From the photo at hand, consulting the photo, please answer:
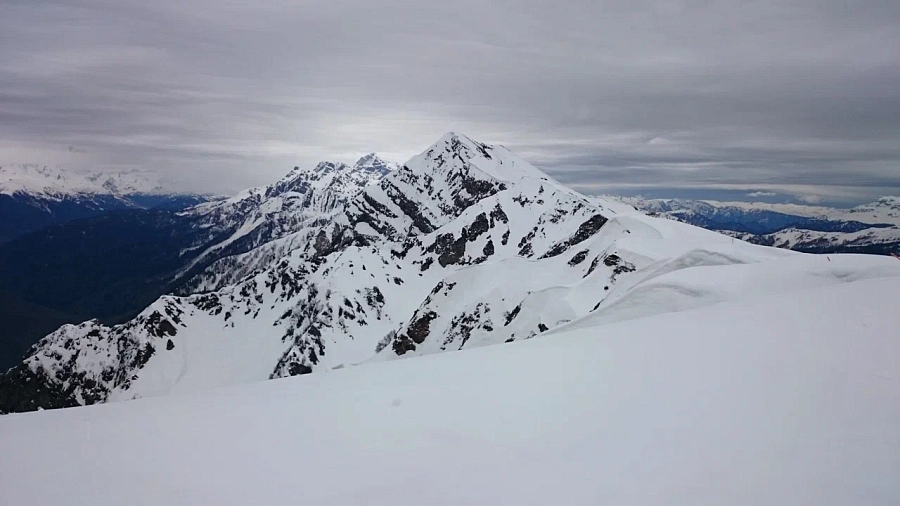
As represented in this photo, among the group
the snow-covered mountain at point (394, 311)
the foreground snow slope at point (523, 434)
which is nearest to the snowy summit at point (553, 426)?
the foreground snow slope at point (523, 434)

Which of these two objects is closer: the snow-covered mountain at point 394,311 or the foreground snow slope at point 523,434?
the foreground snow slope at point 523,434

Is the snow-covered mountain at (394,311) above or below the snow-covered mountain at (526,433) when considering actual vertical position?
below

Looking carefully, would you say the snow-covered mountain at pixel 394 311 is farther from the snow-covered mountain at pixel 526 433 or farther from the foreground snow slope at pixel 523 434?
the foreground snow slope at pixel 523 434

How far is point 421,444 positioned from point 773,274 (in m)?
13.4

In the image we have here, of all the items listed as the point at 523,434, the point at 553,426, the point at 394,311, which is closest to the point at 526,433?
the point at 523,434

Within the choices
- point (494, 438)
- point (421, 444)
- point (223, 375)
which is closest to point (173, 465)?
point (421, 444)

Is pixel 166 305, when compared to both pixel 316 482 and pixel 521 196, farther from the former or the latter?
pixel 316 482

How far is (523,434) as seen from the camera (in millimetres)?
4672

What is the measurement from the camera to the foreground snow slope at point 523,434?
3730 millimetres

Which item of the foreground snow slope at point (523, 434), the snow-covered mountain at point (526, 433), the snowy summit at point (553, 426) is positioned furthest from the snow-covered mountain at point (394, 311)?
the foreground snow slope at point (523, 434)

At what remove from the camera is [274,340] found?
189125 millimetres

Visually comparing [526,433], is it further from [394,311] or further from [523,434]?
[394,311]

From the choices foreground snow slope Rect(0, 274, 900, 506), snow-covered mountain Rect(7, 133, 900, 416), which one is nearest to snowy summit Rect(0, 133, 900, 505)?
foreground snow slope Rect(0, 274, 900, 506)

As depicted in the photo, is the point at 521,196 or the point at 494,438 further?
the point at 521,196
